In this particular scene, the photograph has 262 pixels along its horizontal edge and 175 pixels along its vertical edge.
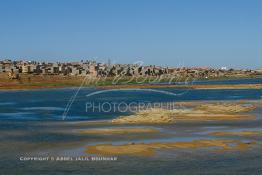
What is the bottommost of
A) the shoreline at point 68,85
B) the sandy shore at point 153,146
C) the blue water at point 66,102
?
the shoreline at point 68,85

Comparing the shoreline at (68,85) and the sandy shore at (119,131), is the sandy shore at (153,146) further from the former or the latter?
the shoreline at (68,85)

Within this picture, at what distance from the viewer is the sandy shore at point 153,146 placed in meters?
25.2

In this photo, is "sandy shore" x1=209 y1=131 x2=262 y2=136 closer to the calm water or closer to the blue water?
the calm water

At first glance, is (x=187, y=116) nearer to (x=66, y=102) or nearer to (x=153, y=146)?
(x=153, y=146)

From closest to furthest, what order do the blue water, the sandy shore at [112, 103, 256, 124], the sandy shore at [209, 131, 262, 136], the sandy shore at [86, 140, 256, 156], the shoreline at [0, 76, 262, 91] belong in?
the sandy shore at [86, 140, 256, 156] → the sandy shore at [209, 131, 262, 136] → the sandy shore at [112, 103, 256, 124] → the blue water → the shoreline at [0, 76, 262, 91]

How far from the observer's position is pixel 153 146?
27.1 metres

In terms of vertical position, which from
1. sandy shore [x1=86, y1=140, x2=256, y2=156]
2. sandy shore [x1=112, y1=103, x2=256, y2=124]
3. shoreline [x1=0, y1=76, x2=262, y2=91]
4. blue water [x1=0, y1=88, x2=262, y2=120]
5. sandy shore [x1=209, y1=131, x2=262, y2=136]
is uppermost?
sandy shore [x1=86, y1=140, x2=256, y2=156]

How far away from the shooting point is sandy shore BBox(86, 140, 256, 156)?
25.2m

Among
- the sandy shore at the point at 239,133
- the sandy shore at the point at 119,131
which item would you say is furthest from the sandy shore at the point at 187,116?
the sandy shore at the point at 239,133

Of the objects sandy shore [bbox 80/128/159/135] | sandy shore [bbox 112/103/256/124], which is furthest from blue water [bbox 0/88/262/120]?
sandy shore [bbox 80/128/159/135]

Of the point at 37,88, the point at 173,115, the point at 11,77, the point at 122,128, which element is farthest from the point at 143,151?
the point at 11,77

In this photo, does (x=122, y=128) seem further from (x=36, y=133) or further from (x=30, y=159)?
(x=30, y=159)

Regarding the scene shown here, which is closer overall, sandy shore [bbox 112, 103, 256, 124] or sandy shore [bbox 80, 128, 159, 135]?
sandy shore [bbox 80, 128, 159, 135]

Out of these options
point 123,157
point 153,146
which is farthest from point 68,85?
point 123,157
